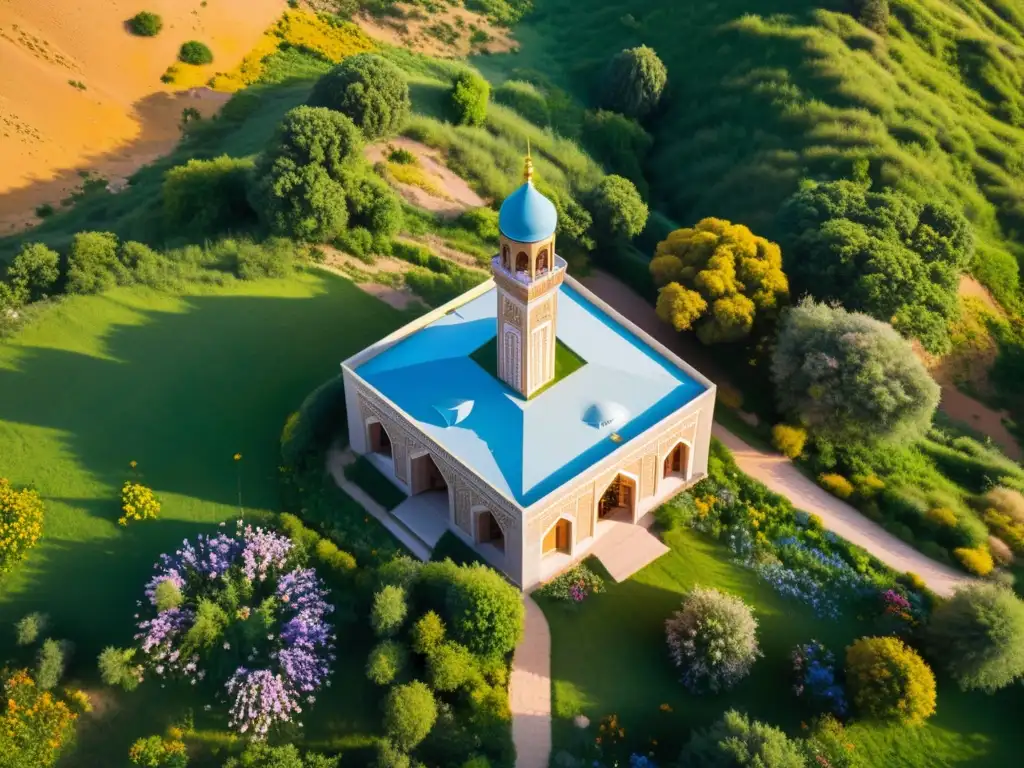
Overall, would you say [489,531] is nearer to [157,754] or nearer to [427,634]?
[427,634]

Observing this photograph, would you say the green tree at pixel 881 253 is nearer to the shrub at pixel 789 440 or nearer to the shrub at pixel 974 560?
the shrub at pixel 789 440

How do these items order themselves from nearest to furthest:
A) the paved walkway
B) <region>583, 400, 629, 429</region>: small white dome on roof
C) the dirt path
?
the paved walkway → <region>583, 400, 629, 429</region>: small white dome on roof → the dirt path

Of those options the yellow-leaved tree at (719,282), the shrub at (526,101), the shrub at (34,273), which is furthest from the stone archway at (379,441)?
the shrub at (526,101)

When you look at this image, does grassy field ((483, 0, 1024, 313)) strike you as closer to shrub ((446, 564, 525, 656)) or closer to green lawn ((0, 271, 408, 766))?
green lawn ((0, 271, 408, 766))

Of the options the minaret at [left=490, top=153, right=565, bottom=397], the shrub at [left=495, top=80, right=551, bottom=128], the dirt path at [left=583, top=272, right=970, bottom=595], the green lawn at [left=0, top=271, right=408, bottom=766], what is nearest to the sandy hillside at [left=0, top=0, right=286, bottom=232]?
the green lawn at [left=0, top=271, right=408, bottom=766]

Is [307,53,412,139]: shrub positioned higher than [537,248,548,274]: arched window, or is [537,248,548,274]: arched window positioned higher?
[537,248,548,274]: arched window

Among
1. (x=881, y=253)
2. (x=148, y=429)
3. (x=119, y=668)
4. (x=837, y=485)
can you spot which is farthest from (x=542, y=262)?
(x=881, y=253)
